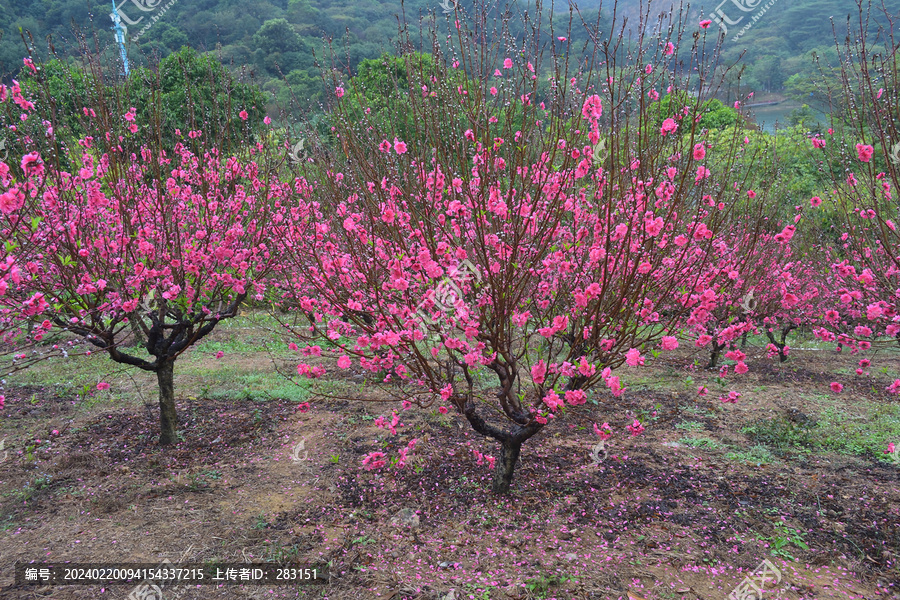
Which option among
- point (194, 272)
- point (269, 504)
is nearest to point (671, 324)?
point (269, 504)

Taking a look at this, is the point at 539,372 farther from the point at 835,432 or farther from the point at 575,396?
the point at 835,432

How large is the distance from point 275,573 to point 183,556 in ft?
2.37

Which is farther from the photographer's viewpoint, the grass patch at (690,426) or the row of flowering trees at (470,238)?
the grass patch at (690,426)

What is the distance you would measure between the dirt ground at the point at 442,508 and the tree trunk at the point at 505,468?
109mm

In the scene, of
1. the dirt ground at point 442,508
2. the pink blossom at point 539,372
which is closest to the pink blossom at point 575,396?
the pink blossom at point 539,372

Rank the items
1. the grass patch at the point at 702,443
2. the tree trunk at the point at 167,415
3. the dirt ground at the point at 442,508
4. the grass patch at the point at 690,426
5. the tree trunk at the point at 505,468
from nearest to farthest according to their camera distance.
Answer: the dirt ground at the point at 442,508 < the tree trunk at the point at 505,468 < the tree trunk at the point at 167,415 < the grass patch at the point at 702,443 < the grass patch at the point at 690,426

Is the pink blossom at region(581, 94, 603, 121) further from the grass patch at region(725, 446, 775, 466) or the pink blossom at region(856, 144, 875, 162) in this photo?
the grass patch at region(725, 446, 775, 466)

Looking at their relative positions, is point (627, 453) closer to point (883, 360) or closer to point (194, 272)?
point (194, 272)

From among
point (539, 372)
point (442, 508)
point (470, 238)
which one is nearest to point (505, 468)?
point (442, 508)

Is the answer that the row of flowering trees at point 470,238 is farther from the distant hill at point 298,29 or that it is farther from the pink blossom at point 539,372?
the distant hill at point 298,29

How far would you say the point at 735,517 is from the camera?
157 inches

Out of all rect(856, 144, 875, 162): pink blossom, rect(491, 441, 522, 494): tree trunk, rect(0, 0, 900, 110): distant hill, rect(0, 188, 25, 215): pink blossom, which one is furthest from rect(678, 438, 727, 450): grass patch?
rect(0, 0, 900, 110): distant hill

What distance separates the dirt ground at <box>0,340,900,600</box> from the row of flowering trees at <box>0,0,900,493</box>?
2.10 ft

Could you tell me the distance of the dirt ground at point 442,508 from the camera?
330 cm
